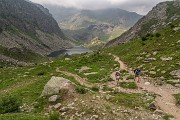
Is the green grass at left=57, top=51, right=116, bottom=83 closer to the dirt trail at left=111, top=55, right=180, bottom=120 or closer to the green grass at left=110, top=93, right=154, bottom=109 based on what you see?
the dirt trail at left=111, top=55, right=180, bottom=120

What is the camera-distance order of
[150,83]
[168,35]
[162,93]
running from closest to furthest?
[162,93] < [150,83] < [168,35]

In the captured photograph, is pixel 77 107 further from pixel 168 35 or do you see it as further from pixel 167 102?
pixel 168 35

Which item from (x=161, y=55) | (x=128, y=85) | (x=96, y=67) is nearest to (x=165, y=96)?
(x=128, y=85)

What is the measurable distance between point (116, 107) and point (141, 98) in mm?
4674

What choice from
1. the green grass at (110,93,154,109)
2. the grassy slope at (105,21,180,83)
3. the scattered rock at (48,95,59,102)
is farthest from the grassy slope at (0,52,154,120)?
the grassy slope at (105,21,180,83)

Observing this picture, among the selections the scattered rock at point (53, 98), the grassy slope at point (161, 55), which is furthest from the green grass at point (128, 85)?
the scattered rock at point (53, 98)

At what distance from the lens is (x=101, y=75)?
149 ft

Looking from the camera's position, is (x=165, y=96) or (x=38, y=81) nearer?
(x=165, y=96)

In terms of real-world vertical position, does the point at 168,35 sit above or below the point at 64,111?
above

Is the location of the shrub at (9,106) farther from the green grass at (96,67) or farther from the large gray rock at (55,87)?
the green grass at (96,67)

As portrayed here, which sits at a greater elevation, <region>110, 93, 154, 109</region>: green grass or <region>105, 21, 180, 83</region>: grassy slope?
<region>105, 21, 180, 83</region>: grassy slope

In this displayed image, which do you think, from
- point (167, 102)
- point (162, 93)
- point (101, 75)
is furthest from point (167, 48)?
point (167, 102)

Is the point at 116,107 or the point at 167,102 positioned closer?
the point at 116,107

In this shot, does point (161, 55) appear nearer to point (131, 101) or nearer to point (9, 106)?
point (131, 101)
